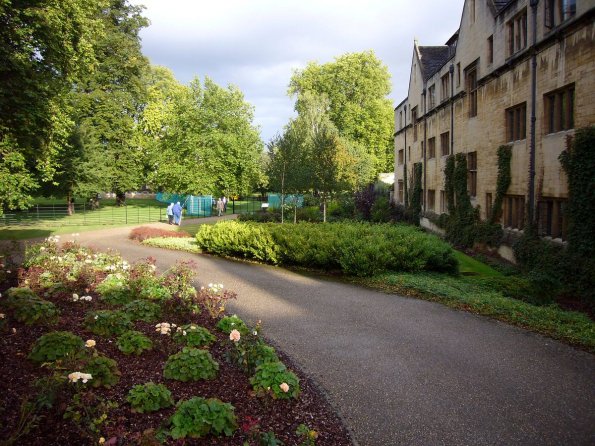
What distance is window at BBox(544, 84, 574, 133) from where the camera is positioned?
13.7 m

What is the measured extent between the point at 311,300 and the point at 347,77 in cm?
4642

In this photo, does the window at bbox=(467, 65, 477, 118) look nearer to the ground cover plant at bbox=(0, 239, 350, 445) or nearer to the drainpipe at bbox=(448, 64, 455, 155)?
the drainpipe at bbox=(448, 64, 455, 155)

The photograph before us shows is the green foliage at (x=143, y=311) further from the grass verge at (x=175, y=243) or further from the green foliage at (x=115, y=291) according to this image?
the grass verge at (x=175, y=243)

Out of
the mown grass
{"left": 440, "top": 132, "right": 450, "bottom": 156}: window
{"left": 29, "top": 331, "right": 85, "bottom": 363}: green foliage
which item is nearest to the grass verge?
the mown grass

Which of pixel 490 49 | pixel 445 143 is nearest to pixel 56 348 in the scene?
pixel 490 49

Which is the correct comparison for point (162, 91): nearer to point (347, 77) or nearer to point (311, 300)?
point (347, 77)

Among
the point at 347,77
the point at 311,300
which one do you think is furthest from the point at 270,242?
the point at 347,77

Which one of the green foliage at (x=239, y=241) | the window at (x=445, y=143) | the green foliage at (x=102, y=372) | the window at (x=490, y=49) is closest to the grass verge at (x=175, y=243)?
the green foliage at (x=239, y=241)

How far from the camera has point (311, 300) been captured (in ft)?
37.1

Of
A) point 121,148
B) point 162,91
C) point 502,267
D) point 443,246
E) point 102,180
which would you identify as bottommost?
point 502,267

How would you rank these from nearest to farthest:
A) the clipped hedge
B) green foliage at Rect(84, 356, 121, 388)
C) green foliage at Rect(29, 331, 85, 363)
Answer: green foliage at Rect(84, 356, 121, 388), green foliage at Rect(29, 331, 85, 363), the clipped hedge

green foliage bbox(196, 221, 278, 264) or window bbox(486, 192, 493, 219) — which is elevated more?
window bbox(486, 192, 493, 219)

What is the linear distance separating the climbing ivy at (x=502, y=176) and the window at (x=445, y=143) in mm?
8309

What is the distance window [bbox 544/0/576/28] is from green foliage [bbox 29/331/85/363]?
15152 millimetres
